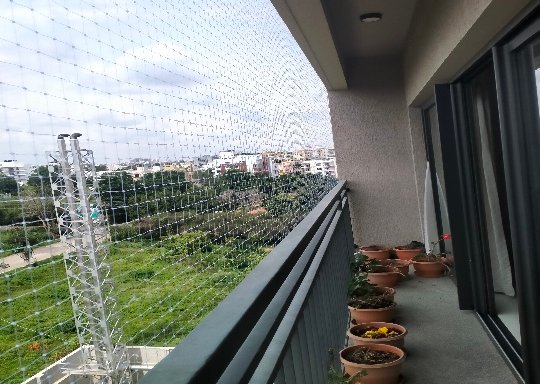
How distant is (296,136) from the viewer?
5102 mm

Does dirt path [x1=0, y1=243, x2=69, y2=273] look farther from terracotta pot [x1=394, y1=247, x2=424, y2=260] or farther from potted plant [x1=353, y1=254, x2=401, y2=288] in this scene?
terracotta pot [x1=394, y1=247, x2=424, y2=260]

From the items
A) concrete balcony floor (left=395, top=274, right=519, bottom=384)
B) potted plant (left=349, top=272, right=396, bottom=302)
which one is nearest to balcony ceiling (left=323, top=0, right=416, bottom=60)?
potted plant (left=349, top=272, right=396, bottom=302)

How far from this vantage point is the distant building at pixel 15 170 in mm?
1188

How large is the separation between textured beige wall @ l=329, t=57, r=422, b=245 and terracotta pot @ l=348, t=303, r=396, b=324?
8.98 feet

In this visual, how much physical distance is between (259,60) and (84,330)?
223 centimetres

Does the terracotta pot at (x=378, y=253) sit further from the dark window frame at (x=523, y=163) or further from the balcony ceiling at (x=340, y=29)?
the dark window frame at (x=523, y=163)

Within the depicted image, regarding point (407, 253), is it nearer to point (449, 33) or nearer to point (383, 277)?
point (383, 277)

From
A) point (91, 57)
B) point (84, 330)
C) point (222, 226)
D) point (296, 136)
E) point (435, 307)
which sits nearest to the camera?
point (91, 57)

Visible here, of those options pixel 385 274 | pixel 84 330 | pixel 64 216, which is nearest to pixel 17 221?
pixel 64 216

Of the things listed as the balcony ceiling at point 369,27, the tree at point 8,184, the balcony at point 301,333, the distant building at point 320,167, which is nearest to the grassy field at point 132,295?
the tree at point 8,184

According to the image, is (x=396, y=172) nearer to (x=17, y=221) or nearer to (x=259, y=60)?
(x=259, y=60)

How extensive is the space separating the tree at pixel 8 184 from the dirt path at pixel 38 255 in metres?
0.15

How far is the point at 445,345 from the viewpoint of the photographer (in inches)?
127

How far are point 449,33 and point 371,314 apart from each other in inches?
73.1
